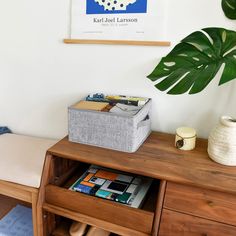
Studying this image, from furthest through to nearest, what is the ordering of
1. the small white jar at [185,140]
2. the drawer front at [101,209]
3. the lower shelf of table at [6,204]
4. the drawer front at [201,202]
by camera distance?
the lower shelf of table at [6,204], the small white jar at [185,140], the drawer front at [101,209], the drawer front at [201,202]

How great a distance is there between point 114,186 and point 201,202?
15.1 inches

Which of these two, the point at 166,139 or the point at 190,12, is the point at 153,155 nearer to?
the point at 166,139

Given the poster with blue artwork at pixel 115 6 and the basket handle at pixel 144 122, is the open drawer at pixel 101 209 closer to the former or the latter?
the basket handle at pixel 144 122

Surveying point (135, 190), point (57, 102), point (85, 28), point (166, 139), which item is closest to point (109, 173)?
point (135, 190)

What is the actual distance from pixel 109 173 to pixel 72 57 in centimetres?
64

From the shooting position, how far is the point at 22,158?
133cm

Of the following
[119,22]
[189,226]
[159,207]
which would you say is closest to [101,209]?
[159,207]

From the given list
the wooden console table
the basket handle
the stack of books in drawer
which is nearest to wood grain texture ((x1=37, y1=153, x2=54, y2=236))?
the wooden console table

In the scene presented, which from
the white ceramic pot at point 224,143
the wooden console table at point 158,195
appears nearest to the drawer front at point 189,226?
the wooden console table at point 158,195

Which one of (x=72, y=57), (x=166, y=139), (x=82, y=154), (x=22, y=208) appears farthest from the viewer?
(x=22, y=208)

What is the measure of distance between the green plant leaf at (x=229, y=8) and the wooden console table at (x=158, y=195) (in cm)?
55

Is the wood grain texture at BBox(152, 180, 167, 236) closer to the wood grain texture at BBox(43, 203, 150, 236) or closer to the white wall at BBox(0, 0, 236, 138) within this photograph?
the wood grain texture at BBox(43, 203, 150, 236)

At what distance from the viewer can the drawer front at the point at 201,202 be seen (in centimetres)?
88

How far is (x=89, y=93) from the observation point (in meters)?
1.43
